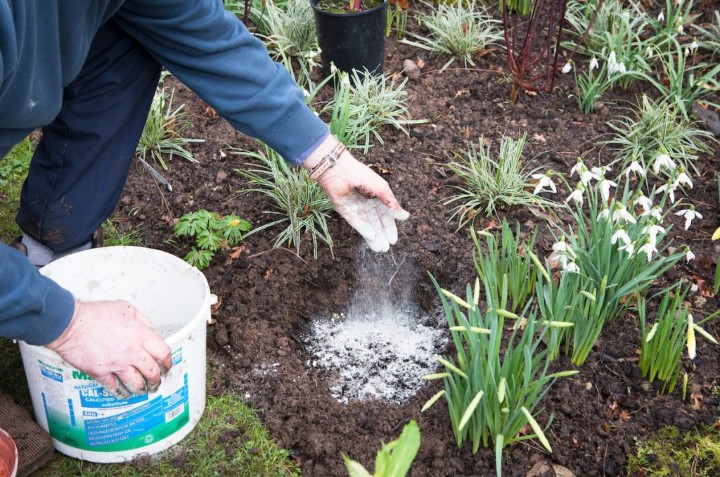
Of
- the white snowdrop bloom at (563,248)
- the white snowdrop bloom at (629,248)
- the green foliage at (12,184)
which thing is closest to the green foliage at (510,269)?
the white snowdrop bloom at (563,248)

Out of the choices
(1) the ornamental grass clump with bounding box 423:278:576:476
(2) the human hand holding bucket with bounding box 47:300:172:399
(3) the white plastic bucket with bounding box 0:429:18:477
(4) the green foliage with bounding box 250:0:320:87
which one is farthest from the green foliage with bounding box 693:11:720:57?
(3) the white plastic bucket with bounding box 0:429:18:477

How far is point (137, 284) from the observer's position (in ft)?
7.67

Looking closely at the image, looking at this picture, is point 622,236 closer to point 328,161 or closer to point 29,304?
point 328,161

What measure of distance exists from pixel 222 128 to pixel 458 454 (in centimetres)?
180

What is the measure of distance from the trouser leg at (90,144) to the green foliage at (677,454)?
1739mm

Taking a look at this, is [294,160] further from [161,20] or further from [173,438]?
[173,438]

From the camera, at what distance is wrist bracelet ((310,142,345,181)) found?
2281 millimetres

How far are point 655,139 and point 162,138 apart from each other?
6.52 ft

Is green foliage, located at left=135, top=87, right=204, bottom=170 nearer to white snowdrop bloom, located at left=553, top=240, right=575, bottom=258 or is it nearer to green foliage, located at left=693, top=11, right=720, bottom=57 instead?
white snowdrop bloom, located at left=553, top=240, right=575, bottom=258

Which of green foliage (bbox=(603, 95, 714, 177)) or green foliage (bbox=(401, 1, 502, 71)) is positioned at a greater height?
green foliage (bbox=(401, 1, 502, 71))

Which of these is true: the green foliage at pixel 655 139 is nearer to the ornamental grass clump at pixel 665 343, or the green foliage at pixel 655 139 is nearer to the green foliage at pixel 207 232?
the ornamental grass clump at pixel 665 343

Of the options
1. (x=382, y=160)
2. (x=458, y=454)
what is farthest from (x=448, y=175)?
(x=458, y=454)

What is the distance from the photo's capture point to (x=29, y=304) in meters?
1.67

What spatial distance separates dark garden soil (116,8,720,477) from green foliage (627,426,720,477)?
3 cm
